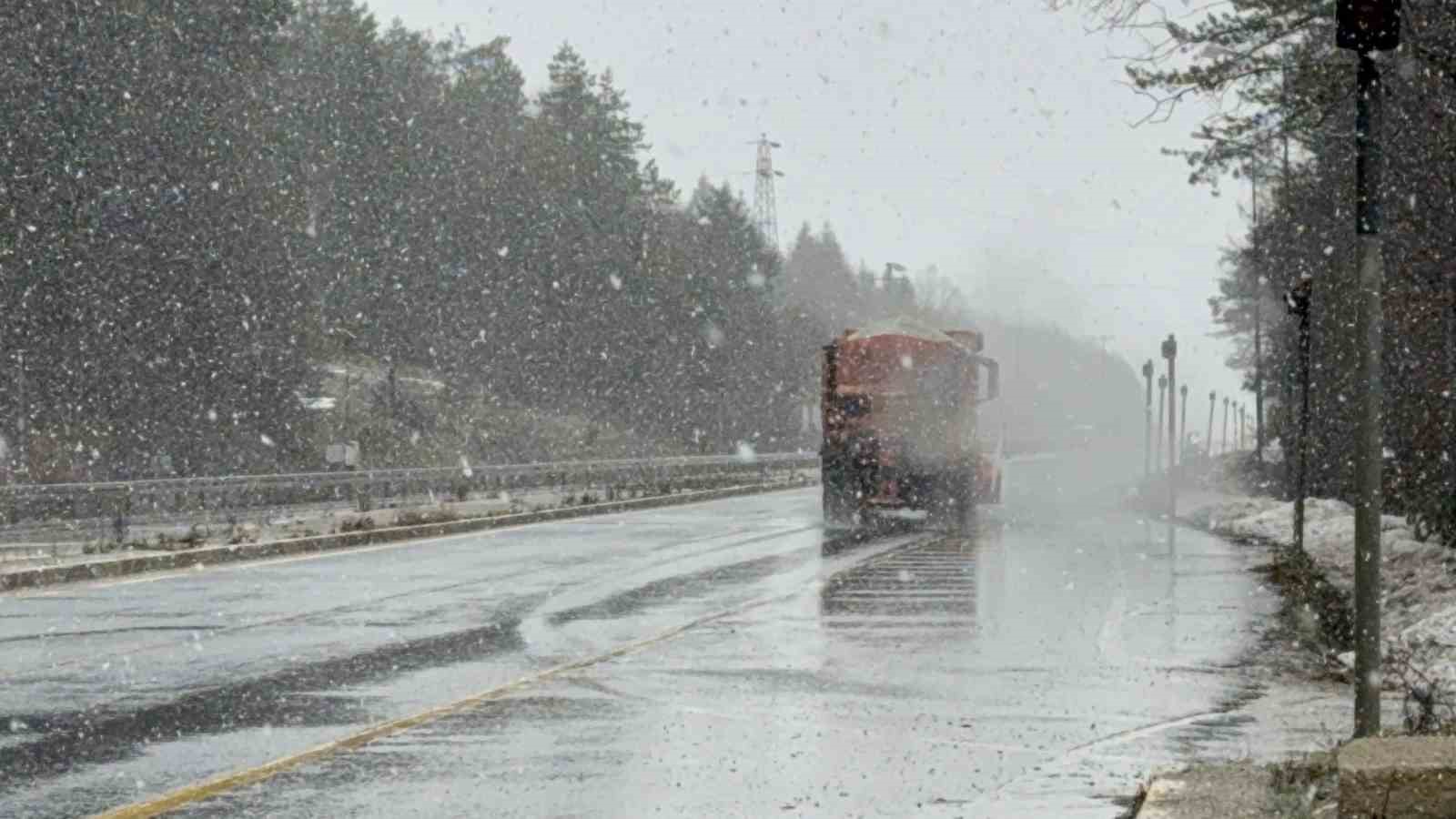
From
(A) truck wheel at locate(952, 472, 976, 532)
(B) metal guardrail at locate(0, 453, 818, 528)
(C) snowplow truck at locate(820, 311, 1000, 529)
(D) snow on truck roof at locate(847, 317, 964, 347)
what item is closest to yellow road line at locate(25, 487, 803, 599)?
(B) metal guardrail at locate(0, 453, 818, 528)

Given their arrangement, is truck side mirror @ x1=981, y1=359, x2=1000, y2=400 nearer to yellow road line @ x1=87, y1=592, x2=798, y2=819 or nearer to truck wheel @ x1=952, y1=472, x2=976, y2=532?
truck wheel @ x1=952, y1=472, x2=976, y2=532

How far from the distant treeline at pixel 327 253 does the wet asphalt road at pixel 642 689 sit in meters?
28.6

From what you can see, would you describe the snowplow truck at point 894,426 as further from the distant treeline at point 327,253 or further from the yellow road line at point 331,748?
the yellow road line at point 331,748

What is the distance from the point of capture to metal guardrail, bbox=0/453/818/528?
3259cm

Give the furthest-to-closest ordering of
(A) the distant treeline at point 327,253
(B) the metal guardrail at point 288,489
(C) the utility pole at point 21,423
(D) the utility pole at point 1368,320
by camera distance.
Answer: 1. (A) the distant treeline at point 327,253
2. (C) the utility pole at point 21,423
3. (B) the metal guardrail at point 288,489
4. (D) the utility pole at point 1368,320

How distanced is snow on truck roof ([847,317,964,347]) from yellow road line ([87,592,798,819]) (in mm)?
24426

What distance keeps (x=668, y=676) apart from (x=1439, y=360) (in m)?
12.3

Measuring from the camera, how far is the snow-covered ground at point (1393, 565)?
1420cm

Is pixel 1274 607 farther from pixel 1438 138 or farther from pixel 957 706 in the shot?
pixel 957 706

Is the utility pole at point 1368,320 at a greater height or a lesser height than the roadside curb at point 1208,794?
greater

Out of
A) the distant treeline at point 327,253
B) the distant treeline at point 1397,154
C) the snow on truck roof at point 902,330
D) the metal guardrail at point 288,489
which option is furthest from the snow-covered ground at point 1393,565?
the distant treeline at point 327,253

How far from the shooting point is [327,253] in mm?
93188

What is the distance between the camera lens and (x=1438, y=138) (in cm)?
2078

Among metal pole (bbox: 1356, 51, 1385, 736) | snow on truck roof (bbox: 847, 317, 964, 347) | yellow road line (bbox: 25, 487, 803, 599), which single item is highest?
snow on truck roof (bbox: 847, 317, 964, 347)
